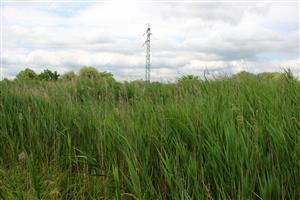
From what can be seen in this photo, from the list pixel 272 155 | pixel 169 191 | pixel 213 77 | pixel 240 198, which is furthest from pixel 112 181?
pixel 213 77

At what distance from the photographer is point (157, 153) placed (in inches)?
103

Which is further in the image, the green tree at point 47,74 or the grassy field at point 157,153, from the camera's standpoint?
the green tree at point 47,74

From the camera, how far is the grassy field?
219cm

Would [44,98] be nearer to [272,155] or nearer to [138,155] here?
[138,155]

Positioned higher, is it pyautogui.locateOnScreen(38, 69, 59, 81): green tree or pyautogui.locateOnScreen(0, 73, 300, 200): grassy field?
pyautogui.locateOnScreen(38, 69, 59, 81): green tree

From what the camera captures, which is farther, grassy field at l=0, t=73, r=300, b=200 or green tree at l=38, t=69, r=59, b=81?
green tree at l=38, t=69, r=59, b=81

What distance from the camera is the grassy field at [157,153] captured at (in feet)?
7.19

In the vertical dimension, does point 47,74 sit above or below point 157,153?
above

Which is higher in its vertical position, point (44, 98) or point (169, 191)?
point (44, 98)

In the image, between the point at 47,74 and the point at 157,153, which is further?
the point at 47,74

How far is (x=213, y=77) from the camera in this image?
571 centimetres

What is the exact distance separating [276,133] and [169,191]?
90 cm

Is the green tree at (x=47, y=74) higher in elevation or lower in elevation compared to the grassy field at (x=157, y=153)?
higher

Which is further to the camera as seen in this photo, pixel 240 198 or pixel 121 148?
pixel 121 148
